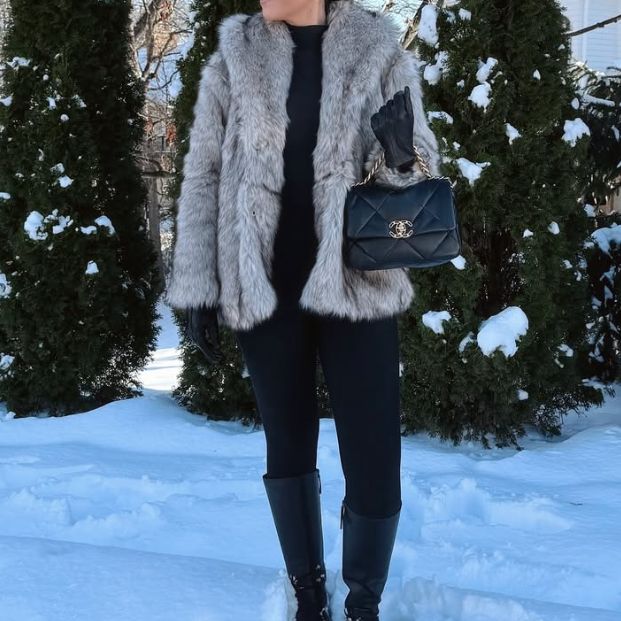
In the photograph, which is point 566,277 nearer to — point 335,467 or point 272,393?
point 335,467

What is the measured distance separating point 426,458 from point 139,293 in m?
2.55

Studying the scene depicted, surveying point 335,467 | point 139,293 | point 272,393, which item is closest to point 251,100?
point 272,393

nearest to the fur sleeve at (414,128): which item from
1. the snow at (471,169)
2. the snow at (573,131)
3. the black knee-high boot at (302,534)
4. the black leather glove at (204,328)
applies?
the black leather glove at (204,328)

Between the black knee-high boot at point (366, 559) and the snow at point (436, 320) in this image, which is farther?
the snow at point (436, 320)

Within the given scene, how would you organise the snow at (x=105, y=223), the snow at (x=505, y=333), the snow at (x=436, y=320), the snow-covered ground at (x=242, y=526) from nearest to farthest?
1. the snow-covered ground at (x=242, y=526)
2. the snow at (x=505, y=333)
3. the snow at (x=436, y=320)
4. the snow at (x=105, y=223)

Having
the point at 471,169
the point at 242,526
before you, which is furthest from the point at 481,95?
the point at 242,526

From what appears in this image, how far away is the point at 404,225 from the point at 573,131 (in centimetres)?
277

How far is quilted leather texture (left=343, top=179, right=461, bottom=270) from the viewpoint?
1.68 meters

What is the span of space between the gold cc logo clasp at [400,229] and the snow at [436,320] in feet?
7.51

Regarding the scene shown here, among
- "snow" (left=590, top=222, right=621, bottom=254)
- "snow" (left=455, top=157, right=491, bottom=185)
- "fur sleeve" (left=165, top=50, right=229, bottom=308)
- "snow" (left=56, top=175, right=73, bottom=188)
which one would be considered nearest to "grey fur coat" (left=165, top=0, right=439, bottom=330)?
"fur sleeve" (left=165, top=50, right=229, bottom=308)

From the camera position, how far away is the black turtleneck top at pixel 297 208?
1.84 metres

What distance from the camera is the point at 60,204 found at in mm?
4715

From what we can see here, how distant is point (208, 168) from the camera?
6.41 ft

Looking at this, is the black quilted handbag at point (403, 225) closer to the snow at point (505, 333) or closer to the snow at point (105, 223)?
the snow at point (505, 333)
